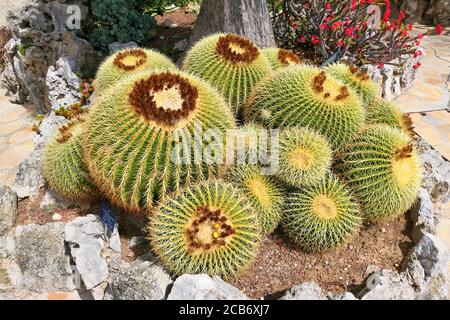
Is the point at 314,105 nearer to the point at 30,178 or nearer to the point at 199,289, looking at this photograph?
the point at 199,289

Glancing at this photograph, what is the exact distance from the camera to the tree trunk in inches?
162

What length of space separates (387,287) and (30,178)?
2822 mm

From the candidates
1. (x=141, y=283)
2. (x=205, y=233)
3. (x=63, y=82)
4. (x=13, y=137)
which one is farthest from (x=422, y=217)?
(x=13, y=137)

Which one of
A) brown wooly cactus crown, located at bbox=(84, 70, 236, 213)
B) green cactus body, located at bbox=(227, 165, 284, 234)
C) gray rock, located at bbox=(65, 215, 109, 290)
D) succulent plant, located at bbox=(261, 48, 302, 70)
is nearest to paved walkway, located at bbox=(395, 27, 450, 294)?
green cactus body, located at bbox=(227, 165, 284, 234)

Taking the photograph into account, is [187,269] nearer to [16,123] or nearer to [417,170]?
[417,170]

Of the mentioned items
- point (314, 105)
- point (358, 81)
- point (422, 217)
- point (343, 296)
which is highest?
point (314, 105)

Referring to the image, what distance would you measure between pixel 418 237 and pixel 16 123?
5.23m

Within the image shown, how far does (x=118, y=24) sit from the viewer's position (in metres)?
5.25

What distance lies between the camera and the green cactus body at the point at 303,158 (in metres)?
2.56

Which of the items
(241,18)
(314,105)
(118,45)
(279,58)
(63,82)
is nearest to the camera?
(314,105)

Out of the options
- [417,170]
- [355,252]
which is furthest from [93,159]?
[417,170]

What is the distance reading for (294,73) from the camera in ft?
9.38

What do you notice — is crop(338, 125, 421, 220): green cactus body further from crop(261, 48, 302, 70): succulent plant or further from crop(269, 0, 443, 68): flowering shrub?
crop(269, 0, 443, 68): flowering shrub
